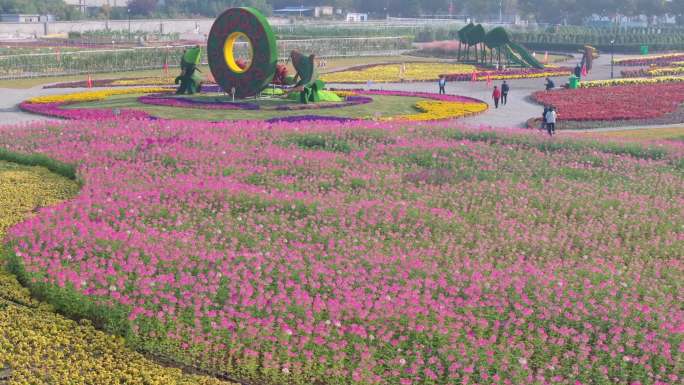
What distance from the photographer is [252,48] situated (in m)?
27.0

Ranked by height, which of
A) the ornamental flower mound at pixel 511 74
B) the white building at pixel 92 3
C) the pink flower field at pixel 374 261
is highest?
the white building at pixel 92 3

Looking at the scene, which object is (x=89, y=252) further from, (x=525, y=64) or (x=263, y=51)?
(x=525, y=64)

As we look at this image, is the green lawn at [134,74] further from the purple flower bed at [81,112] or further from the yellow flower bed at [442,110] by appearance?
the yellow flower bed at [442,110]

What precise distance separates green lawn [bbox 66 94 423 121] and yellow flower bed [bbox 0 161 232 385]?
1469cm

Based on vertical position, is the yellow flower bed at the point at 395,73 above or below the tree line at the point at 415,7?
below

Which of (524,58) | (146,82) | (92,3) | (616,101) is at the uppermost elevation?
(92,3)

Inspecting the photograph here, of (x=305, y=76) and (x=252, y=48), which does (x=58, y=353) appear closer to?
(x=252, y=48)

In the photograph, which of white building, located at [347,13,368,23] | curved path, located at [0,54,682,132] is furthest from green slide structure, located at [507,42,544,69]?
white building, located at [347,13,368,23]

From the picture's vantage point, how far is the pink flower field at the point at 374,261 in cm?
809

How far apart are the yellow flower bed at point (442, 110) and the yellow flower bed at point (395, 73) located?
1076cm

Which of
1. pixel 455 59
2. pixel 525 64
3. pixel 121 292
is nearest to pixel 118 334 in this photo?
pixel 121 292

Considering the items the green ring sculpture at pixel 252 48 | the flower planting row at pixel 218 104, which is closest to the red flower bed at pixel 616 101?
the flower planting row at pixel 218 104

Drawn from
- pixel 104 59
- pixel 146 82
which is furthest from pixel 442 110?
pixel 104 59

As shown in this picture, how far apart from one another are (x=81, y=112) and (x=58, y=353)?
698 inches
